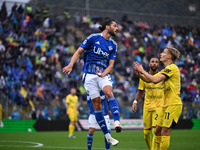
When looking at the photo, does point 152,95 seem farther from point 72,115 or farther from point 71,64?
point 72,115

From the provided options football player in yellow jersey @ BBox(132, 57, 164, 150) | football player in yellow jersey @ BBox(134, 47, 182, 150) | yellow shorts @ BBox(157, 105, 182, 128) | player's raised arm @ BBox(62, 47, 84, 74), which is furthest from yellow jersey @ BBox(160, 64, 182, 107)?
football player in yellow jersey @ BBox(132, 57, 164, 150)

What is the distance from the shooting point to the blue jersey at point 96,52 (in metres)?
8.96

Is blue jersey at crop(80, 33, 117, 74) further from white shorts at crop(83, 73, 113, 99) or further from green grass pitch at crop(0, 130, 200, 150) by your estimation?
green grass pitch at crop(0, 130, 200, 150)

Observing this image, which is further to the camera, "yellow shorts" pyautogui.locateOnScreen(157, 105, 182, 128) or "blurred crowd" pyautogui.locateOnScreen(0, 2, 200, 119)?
"blurred crowd" pyautogui.locateOnScreen(0, 2, 200, 119)

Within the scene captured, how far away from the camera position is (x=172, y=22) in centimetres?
3822

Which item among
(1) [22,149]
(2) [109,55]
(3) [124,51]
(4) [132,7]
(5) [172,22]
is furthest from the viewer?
(4) [132,7]

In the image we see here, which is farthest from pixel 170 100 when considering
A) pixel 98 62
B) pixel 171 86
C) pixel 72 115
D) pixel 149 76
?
pixel 72 115

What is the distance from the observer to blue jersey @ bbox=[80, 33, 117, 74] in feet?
29.4

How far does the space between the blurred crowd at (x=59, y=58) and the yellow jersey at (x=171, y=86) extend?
51.0 ft

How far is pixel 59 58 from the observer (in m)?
27.9

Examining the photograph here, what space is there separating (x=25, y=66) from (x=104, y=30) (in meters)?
17.1

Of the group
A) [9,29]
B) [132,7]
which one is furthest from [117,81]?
[132,7]

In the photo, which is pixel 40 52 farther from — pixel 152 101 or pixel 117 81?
pixel 152 101

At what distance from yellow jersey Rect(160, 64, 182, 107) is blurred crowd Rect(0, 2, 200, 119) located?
15557 mm
